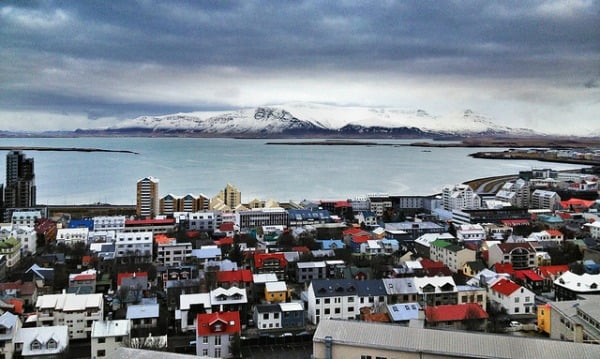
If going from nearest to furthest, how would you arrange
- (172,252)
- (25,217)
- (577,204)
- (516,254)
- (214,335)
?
(214,335)
(516,254)
(172,252)
(25,217)
(577,204)

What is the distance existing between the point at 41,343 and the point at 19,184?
8.02m

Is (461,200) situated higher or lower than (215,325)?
higher

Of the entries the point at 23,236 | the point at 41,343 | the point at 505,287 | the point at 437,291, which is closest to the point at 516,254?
the point at 505,287

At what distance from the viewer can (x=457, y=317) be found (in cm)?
376

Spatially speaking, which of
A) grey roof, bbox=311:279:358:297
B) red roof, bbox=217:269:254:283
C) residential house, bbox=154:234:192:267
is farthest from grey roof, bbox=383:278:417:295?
residential house, bbox=154:234:192:267

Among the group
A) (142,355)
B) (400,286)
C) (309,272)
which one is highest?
(142,355)

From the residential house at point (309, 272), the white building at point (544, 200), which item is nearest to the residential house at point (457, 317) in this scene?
the residential house at point (309, 272)

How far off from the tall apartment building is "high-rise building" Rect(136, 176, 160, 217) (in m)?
2.20

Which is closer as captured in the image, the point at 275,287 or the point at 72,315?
the point at 72,315

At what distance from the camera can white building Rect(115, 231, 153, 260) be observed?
6.21 m

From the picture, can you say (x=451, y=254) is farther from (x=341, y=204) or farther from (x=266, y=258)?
(x=341, y=204)

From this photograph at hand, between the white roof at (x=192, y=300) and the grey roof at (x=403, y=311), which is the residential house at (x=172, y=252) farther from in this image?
the grey roof at (x=403, y=311)

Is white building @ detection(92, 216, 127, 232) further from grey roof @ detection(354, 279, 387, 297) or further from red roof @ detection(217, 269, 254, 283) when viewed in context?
grey roof @ detection(354, 279, 387, 297)

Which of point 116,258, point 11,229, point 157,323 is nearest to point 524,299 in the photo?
point 157,323
